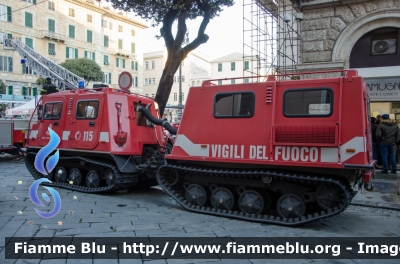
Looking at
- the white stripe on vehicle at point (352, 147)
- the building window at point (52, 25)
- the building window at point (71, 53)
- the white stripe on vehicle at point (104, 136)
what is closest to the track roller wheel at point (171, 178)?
the white stripe on vehicle at point (104, 136)

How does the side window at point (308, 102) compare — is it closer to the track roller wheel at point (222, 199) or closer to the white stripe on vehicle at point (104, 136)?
the track roller wheel at point (222, 199)

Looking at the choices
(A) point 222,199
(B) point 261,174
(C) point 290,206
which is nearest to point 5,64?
(A) point 222,199

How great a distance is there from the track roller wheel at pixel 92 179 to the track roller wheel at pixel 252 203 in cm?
Result: 371

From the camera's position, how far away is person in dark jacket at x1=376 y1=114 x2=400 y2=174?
382 inches

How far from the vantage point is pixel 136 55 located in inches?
1997

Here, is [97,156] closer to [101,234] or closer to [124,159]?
[124,159]

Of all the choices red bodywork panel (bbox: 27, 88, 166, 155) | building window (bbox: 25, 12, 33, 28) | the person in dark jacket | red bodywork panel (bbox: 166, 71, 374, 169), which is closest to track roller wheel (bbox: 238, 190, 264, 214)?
red bodywork panel (bbox: 166, 71, 374, 169)

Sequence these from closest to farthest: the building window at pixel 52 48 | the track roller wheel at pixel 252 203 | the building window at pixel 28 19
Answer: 1. the track roller wheel at pixel 252 203
2. the building window at pixel 28 19
3. the building window at pixel 52 48

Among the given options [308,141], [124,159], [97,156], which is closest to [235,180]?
[308,141]

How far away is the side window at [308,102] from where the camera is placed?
543 cm

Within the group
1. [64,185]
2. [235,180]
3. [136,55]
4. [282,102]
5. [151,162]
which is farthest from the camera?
[136,55]

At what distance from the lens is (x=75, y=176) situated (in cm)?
856

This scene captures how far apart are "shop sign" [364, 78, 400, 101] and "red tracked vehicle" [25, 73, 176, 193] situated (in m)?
6.93

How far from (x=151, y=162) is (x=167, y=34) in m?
5.81
